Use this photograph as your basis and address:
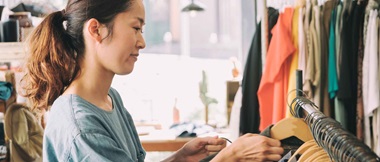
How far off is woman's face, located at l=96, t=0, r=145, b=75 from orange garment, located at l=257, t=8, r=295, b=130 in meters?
1.67

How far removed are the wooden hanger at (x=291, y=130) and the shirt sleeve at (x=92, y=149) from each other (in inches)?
18.0

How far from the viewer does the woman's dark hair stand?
1.43 metres

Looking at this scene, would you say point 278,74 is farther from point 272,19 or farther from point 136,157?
point 136,157

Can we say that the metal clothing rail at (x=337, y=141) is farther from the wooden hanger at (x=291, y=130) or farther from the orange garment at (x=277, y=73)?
the orange garment at (x=277, y=73)

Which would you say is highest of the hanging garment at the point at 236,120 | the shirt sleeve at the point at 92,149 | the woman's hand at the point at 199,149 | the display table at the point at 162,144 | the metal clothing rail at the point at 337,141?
the metal clothing rail at the point at 337,141

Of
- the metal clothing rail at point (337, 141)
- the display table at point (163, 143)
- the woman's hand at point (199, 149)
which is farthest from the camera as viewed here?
the display table at point (163, 143)

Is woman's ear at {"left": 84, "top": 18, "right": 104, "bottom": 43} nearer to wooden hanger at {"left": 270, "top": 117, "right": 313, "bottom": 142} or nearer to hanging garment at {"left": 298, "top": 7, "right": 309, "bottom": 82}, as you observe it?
wooden hanger at {"left": 270, "top": 117, "right": 313, "bottom": 142}

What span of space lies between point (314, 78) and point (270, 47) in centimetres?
31

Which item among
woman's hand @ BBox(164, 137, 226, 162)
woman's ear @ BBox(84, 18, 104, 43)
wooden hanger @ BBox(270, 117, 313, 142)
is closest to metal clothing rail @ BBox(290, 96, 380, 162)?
wooden hanger @ BBox(270, 117, 313, 142)

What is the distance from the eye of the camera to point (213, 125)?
4074mm

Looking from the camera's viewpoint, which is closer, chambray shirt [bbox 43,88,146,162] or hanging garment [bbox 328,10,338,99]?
chambray shirt [bbox 43,88,146,162]

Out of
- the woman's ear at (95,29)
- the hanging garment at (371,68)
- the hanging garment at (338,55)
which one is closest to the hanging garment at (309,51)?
the hanging garment at (338,55)

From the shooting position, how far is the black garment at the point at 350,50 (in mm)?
2783

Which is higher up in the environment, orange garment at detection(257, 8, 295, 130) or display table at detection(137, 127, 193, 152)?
orange garment at detection(257, 8, 295, 130)
